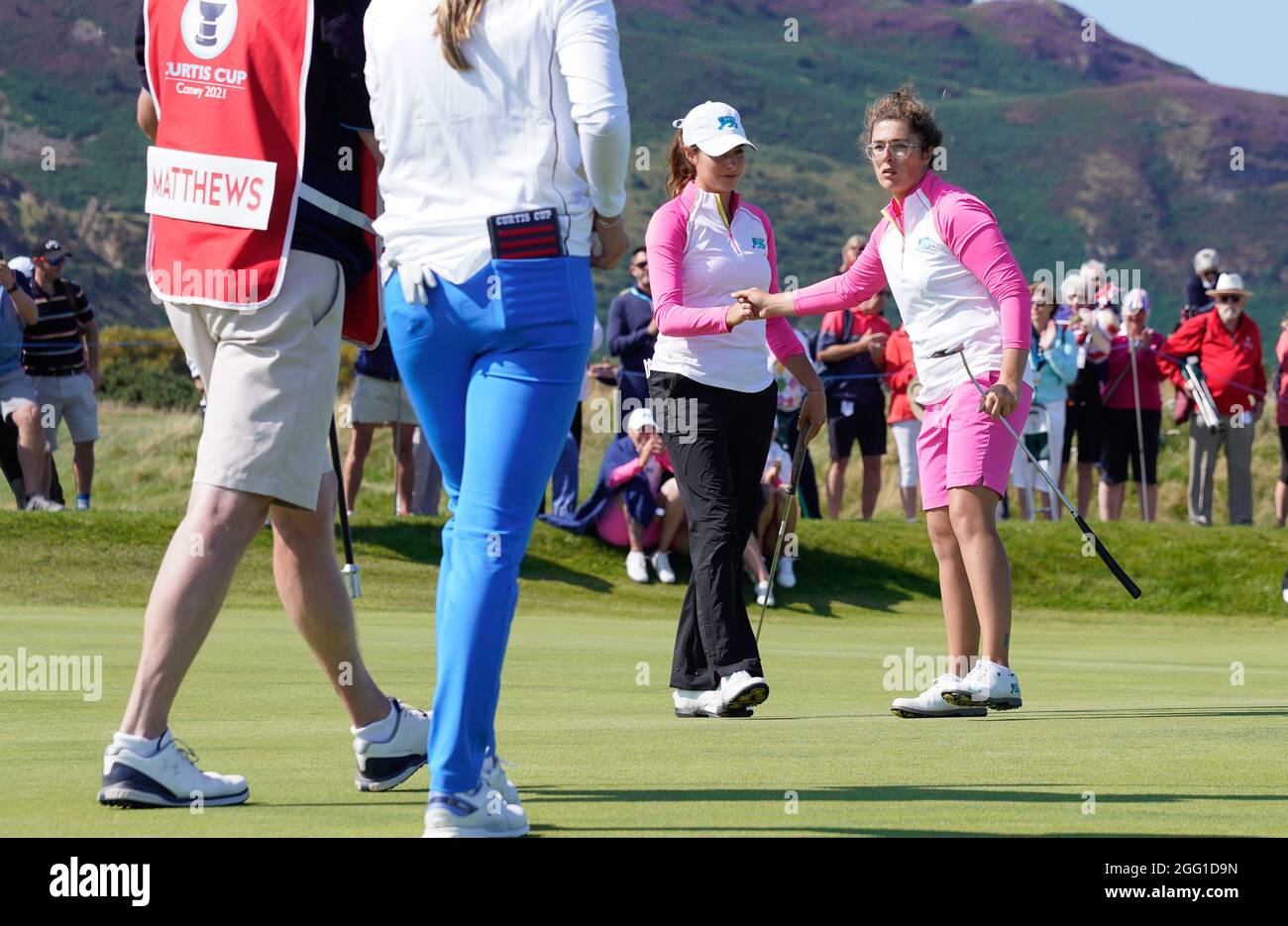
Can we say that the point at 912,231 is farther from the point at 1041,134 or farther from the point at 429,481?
the point at 1041,134

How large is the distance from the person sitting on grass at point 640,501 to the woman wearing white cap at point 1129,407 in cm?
515

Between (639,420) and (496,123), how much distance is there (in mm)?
11584

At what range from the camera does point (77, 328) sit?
58.5 ft

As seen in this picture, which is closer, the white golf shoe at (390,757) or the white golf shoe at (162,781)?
the white golf shoe at (162,781)

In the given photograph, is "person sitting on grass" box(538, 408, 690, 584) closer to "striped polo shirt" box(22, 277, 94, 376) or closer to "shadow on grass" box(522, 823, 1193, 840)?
"striped polo shirt" box(22, 277, 94, 376)

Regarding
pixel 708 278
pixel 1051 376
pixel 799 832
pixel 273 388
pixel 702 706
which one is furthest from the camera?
pixel 1051 376

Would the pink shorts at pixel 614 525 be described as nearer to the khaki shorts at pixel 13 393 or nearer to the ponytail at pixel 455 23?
the khaki shorts at pixel 13 393

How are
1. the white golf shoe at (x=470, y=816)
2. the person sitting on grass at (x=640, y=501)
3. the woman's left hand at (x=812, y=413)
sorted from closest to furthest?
the white golf shoe at (x=470, y=816), the woman's left hand at (x=812, y=413), the person sitting on grass at (x=640, y=501)

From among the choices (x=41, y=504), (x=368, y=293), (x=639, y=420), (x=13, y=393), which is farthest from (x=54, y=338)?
(x=368, y=293)

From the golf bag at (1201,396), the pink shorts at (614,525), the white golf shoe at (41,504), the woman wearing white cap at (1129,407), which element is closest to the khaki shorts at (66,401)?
the white golf shoe at (41,504)

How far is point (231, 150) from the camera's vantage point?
534cm

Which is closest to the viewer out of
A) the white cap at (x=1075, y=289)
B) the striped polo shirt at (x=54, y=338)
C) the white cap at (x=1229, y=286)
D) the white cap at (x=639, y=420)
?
the white cap at (x=639, y=420)

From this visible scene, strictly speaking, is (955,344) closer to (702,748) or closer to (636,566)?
(702,748)

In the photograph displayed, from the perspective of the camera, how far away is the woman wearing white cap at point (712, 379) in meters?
8.07
